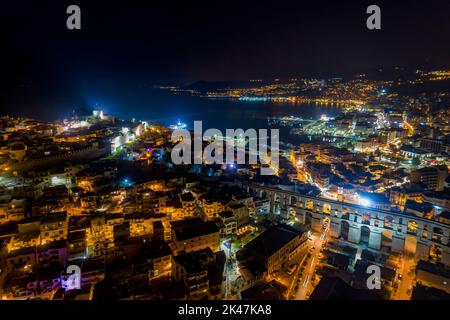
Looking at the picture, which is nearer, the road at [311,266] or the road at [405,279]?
the road at [405,279]

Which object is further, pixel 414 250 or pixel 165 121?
pixel 165 121

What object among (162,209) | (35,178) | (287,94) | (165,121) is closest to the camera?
(162,209)

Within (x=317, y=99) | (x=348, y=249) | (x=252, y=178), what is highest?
(x=317, y=99)

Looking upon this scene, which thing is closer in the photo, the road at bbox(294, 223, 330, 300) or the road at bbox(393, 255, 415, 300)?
the road at bbox(393, 255, 415, 300)

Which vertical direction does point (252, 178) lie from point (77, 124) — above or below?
below

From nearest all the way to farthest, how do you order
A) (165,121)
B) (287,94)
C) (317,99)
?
1. (165,121)
2. (317,99)
3. (287,94)

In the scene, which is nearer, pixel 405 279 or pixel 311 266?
pixel 405 279

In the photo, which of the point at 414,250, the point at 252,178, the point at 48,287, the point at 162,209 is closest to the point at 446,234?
the point at 414,250
